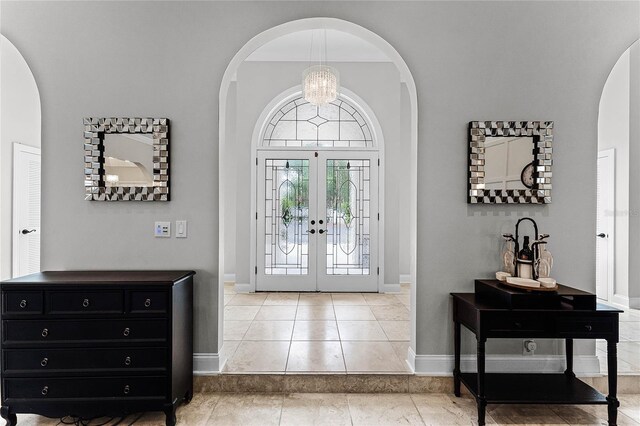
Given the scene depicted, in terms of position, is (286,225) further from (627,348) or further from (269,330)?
(627,348)

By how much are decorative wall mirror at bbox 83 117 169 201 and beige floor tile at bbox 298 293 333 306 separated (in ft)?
9.01

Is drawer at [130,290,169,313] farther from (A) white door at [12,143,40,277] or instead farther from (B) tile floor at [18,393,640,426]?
(A) white door at [12,143,40,277]

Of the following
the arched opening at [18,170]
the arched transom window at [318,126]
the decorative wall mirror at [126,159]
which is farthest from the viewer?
the arched transom window at [318,126]

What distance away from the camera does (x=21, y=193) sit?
4570mm

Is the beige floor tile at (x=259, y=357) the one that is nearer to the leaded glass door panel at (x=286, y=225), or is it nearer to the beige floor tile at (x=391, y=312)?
the beige floor tile at (x=391, y=312)

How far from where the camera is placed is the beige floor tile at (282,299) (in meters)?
4.86

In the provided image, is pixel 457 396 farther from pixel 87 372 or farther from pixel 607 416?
pixel 87 372

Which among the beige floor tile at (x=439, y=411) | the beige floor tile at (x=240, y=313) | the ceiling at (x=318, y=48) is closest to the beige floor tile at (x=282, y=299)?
the beige floor tile at (x=240, y=313)

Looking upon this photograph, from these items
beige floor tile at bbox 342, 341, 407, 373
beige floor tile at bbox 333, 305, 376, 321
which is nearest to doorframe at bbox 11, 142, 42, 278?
beige floor tile at bbox 333, 305, 376, 321

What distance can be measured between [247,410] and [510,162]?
2.60 m

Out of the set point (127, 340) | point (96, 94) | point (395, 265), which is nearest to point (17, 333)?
point (127, 340)

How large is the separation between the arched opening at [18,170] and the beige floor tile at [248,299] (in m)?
2.64

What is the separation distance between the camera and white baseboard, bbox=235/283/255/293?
551 cm

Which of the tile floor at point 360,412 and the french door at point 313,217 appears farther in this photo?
the french door at point 313,217
